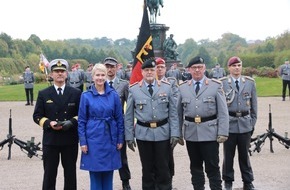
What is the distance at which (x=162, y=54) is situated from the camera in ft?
91.7

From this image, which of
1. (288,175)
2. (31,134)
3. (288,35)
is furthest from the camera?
(288,35)

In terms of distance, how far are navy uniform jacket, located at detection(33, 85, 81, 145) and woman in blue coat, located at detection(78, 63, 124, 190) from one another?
25 centimetres

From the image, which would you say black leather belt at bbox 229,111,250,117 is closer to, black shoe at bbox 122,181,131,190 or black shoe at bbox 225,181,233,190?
black shoe at bbox 225,181,233,190

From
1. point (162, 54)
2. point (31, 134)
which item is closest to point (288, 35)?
point (162, 54)

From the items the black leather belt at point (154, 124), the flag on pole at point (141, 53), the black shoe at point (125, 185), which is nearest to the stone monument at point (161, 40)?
the flag on pole at point (141, 53)

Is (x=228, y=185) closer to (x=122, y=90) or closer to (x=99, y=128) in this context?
(x=122, y=90)

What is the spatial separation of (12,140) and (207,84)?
16.9ft

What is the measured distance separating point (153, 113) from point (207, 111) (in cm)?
70

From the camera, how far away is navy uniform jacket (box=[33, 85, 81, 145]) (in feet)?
18.2

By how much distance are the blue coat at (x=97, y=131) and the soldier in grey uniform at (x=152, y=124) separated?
431 mm

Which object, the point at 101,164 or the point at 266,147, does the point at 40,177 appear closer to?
the point at 101,164

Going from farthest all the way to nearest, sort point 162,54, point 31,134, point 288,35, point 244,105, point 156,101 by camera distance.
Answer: point 288,35 < point 162,54 < point 31,134 < point 244,105 < point 156,101

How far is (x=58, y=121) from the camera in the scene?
18.2 feet

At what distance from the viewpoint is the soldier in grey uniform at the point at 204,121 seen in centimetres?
582
